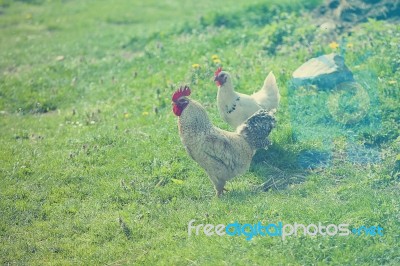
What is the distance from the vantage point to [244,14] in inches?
574

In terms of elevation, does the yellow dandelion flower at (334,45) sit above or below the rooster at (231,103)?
above

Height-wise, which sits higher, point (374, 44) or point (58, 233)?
point (374, 44)

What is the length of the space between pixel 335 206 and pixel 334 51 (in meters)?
4.61

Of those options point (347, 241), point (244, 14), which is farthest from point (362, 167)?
point (244, 14)

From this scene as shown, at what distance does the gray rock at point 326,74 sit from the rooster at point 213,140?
245cm

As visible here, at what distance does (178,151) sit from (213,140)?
1.38 meters

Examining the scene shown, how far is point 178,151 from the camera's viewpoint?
30.7 ft

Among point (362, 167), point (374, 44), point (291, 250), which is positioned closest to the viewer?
point (291, 250)

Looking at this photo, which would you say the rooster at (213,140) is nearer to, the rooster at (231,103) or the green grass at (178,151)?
the green grass at (178,151)

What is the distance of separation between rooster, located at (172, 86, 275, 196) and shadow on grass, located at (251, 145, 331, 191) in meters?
0.50

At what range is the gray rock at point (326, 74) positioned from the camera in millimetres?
10469

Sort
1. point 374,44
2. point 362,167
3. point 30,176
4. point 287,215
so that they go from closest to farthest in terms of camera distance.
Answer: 1. point 287,215
2. point 362,167
3. point 30,176
4. point 374,44

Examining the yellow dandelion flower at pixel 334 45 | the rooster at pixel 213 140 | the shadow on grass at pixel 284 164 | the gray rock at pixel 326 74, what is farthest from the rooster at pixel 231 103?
the yellow dandelion flower at pixel 334 45

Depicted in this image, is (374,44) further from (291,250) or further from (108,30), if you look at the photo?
(108,30)
